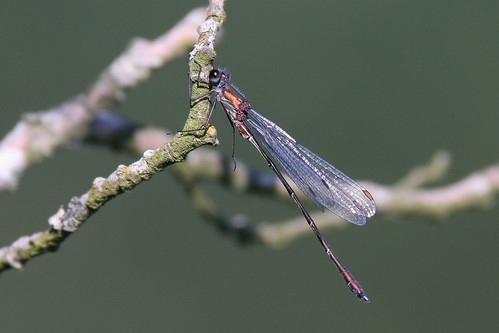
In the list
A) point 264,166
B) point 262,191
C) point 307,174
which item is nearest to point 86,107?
point 262,191

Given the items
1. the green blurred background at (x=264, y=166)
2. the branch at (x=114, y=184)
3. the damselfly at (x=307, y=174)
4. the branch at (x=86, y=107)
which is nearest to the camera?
the branch at (x=114, y=184)

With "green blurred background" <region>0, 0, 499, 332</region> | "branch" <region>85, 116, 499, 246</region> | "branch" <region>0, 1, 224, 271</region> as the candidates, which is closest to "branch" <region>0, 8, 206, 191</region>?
"branch" <region>85, 116, 499, 246</region>

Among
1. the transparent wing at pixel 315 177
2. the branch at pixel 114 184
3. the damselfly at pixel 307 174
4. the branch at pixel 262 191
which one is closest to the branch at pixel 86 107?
the branch at pixel 262 191

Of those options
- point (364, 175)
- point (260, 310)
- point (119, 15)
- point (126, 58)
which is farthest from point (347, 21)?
point (126, 58)

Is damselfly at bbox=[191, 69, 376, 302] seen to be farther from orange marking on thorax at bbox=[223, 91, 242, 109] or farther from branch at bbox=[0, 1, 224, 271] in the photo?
branch at bbox=[0, 1, 224, 271]

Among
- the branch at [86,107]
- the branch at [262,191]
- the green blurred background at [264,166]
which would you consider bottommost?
the branch at [262,191]

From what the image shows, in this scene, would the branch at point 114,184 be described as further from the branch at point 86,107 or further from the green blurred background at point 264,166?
the green blurred background at point 264,166

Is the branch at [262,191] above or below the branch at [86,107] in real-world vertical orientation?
below
